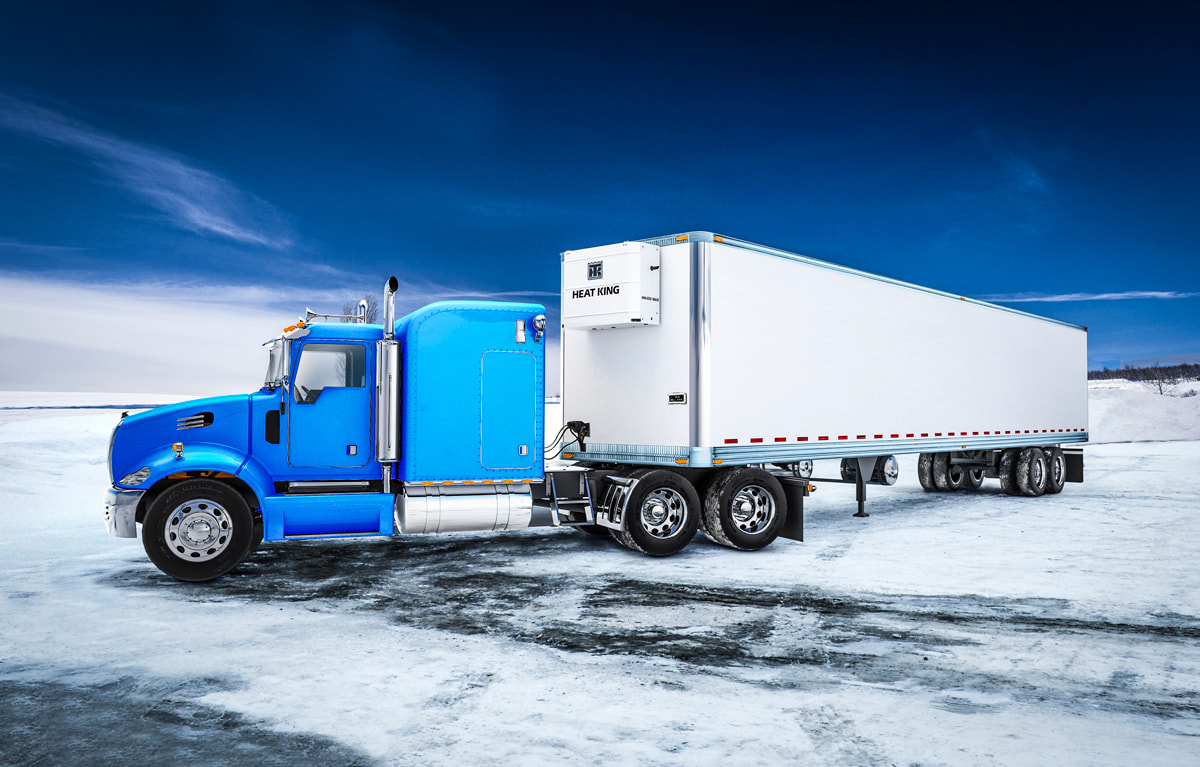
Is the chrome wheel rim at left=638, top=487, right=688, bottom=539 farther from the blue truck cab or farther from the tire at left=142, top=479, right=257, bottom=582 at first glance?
the tire at left=142, top=479, right=257, bottom=582

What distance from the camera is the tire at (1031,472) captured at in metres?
19.5

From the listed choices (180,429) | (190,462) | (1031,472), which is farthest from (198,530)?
(1031,472)

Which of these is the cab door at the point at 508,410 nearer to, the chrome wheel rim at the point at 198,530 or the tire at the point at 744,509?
the tire at the point at 744,509

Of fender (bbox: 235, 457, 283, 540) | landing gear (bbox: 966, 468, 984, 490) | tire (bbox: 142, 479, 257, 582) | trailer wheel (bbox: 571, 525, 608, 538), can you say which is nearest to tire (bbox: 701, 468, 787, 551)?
trailer wheel (bbox: 571, 525, 608, 538)

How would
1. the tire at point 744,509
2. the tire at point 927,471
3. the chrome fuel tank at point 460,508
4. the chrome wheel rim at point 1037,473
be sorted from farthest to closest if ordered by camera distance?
the tire at point 927,471, the chrome wheel rim at point 1037,473, the tire at point 744,509, the chrome fuel tank at point 460,508

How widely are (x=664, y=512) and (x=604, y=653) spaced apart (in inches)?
187

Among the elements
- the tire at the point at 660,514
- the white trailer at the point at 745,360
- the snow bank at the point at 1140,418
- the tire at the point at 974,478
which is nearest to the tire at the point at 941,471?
the tire at the point at 974,478

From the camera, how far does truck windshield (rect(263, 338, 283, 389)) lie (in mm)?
9844

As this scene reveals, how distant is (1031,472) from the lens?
19.7 metres

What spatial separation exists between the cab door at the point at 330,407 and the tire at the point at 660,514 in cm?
348

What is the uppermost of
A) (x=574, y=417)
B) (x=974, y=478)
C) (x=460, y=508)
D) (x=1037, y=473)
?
(x=574, y=417)

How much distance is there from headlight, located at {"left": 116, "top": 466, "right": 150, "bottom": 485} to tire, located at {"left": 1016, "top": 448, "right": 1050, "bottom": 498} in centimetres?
1779

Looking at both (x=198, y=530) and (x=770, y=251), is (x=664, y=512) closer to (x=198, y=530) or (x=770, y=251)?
(x=770, y=251)

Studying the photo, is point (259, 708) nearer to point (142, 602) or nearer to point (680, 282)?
point (142, 602)
